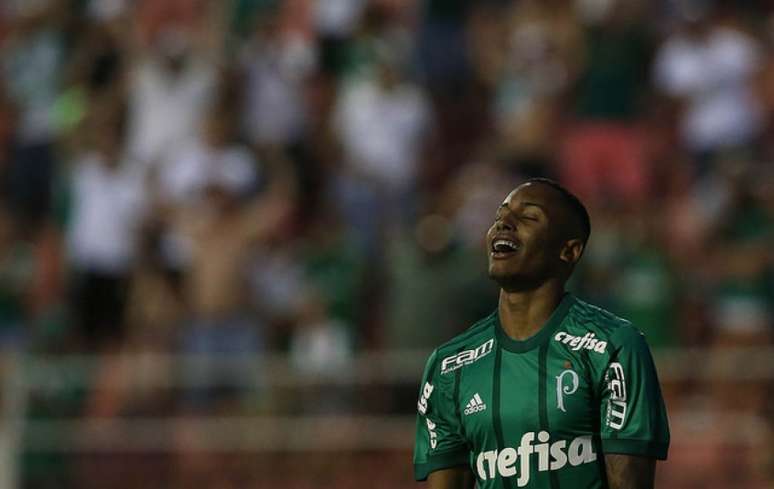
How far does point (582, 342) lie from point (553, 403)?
196 millimetres

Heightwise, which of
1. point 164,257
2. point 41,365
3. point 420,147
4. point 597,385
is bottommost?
point 597,385

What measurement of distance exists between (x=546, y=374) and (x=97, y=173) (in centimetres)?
1004

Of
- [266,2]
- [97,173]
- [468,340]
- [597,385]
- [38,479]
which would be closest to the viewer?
[597,385]

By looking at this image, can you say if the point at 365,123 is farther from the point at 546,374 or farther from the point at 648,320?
the point at 546,374

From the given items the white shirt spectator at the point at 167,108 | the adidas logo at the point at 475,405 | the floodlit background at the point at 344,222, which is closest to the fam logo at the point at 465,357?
Answer: the adidas logo at the point at 475,405

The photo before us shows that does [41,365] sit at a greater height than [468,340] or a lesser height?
greater

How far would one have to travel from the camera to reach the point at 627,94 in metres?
13.9

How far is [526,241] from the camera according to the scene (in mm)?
5184

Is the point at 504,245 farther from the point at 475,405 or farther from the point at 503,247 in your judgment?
the point at 475,405

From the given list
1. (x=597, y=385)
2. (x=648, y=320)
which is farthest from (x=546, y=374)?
(x=648, y=320)

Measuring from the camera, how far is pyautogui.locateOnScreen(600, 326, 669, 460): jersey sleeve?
5023mm

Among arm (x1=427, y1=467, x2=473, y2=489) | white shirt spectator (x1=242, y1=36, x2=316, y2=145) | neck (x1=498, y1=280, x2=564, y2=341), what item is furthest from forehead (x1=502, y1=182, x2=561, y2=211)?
white shirt spectator (x1=242, y1=36, x2=316, y2=145)

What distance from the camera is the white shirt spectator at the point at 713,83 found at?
13539 millimetres

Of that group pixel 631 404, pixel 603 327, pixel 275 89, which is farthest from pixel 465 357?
pixel 275 89
